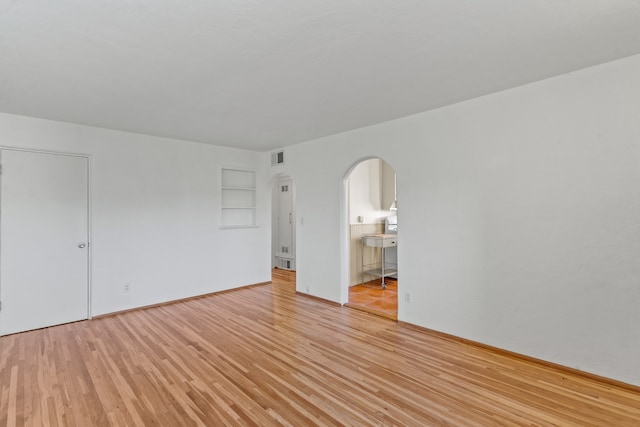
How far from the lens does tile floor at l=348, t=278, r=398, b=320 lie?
13.9 ft

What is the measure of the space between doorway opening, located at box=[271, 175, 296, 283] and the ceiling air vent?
1558 mm

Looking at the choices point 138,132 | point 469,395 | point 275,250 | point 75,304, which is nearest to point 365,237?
point 275,250

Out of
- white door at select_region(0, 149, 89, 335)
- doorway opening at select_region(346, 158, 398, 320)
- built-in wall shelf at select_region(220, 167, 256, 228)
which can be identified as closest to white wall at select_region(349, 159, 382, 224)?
doorway opening at select_region(346, 158, 398, 320)

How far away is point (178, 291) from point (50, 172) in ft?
7.51

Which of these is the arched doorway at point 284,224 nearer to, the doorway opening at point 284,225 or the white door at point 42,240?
the doorway opening at point 284,225

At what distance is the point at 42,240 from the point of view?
3785 millimetres

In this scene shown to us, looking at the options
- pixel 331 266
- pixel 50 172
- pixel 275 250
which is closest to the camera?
pixel 50 172

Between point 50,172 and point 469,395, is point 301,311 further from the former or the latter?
point 50,172

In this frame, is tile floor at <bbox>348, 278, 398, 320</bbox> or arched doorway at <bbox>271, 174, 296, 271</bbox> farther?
arched doorway at <bbox>271, 174, 296, 271</bbox>

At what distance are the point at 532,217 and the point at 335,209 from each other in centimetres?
247

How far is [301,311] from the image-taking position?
432 centimetres

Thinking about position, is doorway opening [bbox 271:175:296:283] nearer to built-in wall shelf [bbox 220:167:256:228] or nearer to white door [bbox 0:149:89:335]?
built-in wall shelf [bbox 220:167:256:228]

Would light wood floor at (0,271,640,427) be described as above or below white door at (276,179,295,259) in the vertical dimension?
below

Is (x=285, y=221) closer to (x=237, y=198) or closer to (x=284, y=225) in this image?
(x=284, y=225)
